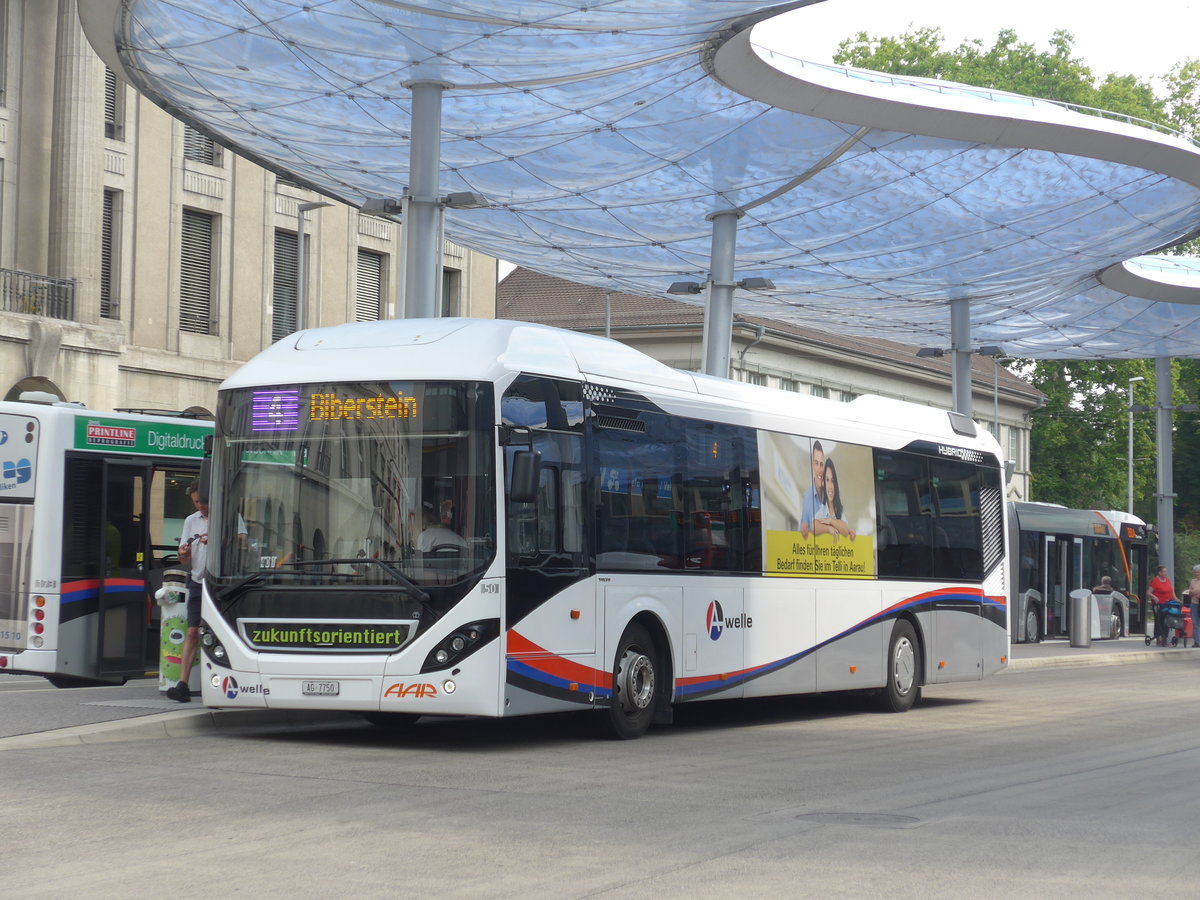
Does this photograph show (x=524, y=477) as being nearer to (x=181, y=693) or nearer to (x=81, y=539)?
(x=181, y=693)

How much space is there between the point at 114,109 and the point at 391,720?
79.5 feet

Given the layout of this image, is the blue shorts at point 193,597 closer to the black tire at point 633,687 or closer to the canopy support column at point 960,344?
the black tire at point 633,687

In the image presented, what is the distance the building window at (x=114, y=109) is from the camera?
3597 centimetres

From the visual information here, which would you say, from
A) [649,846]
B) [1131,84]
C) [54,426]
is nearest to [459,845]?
[649,846]

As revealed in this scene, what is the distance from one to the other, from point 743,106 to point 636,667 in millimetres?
12238

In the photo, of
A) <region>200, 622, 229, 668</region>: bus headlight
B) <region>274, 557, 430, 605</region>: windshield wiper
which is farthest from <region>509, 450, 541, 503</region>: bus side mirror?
<region>200, 622, 229, 668</region>: bus headlight

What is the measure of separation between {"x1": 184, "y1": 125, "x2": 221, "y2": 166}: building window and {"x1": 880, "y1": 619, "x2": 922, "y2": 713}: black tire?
24017 mm

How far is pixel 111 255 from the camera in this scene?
1423 inches

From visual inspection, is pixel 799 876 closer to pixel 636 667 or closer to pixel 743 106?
pixel 636 667

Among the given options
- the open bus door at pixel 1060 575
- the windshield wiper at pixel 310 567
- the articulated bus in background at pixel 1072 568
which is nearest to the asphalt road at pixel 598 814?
the windshield wiper at pixel 310 567

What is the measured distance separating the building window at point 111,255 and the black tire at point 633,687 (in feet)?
79.6

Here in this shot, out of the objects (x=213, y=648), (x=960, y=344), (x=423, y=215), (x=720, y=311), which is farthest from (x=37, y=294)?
(x=213, y=648)

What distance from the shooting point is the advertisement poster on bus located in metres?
16.7

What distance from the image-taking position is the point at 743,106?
24.6 m
